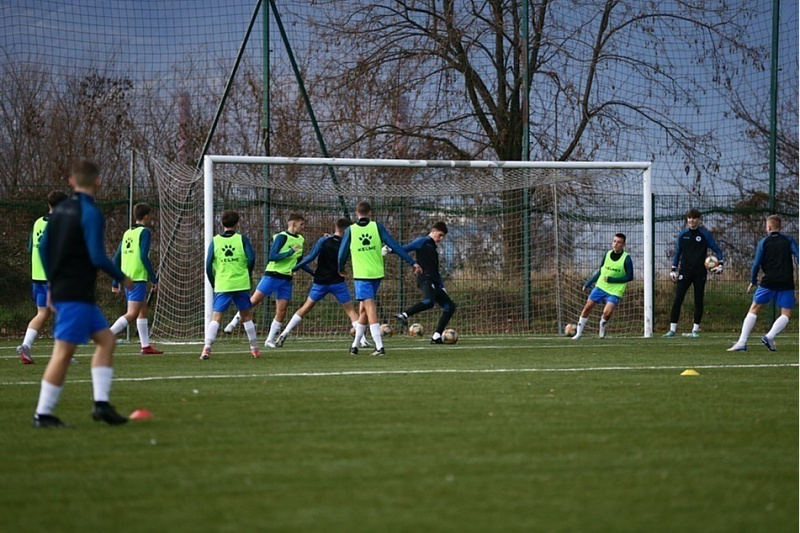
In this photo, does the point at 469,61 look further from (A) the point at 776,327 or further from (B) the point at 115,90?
(A) the point at 776,327

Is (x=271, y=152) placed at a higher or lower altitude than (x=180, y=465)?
higher

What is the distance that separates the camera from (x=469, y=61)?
77.0ft

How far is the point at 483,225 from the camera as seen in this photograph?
824 inches

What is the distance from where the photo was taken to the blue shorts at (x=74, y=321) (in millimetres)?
6902

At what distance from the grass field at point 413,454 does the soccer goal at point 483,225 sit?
30.6 ft

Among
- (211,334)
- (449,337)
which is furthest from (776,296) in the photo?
(211,334)

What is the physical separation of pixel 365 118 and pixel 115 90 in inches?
210

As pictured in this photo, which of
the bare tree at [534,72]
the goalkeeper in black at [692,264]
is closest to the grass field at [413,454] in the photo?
the goalkeeper in black at [692,264]

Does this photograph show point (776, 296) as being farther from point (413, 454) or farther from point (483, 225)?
point (413, 454)

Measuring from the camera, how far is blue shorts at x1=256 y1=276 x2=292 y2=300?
1590 cm

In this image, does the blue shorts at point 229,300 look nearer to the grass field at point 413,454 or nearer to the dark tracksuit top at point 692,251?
the grass field at point 413,454

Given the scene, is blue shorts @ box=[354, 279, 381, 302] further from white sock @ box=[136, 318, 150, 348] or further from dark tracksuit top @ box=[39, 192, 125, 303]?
dark tracksuit top @ box=[39, 192, 125, 303]

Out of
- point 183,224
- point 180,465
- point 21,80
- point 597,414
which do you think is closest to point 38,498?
point 180,465

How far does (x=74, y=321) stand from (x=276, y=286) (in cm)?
900
